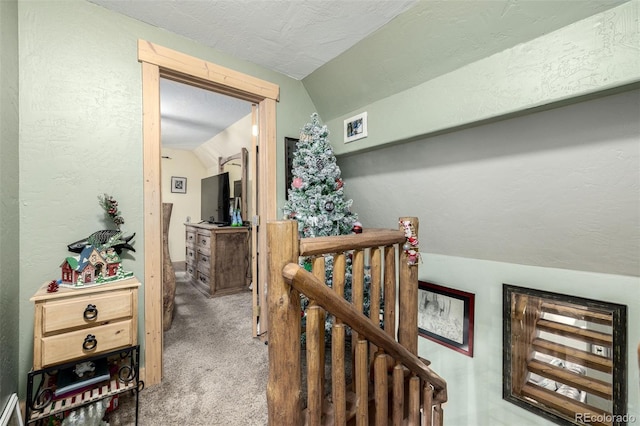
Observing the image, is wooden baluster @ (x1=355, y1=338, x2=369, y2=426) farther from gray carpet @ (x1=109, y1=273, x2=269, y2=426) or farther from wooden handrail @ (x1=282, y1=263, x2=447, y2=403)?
gray carpet @ (x1=109, y1=273, x2=269, y2=426)

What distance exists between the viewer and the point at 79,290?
4.47 ft

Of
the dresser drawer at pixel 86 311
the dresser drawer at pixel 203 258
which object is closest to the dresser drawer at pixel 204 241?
the dresser drawer at pixel 203 258

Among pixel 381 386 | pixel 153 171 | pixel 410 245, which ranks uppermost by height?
pixel 153 171

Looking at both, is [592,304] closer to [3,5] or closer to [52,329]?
[52,329]

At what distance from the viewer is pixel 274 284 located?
975 mm

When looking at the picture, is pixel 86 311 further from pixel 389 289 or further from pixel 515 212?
pixel 515 212

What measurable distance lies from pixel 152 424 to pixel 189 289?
2887 millimetres

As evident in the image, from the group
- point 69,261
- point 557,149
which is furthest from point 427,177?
point 69,261

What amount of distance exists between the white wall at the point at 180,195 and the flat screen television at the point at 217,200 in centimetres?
106

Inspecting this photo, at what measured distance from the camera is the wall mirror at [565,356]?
4.98ft

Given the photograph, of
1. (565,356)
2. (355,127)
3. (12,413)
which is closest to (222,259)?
(12,413)

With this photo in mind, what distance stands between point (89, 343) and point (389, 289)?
1593mm

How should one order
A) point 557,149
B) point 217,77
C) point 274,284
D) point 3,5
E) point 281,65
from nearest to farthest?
1. point 274,284
2. point 3,5
3. point 557,149
4. point 217,77
5. point 281,65

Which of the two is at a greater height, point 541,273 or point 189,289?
point 541,273
